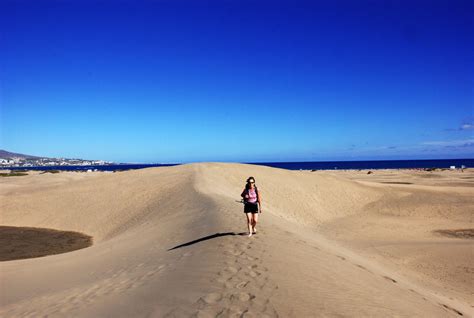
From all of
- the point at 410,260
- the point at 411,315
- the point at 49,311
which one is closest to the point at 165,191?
the point at 410,260

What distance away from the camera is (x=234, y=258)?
373 inches

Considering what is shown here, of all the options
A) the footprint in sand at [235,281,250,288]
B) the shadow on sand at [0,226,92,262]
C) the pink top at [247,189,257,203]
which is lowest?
the shadow on sand at [0,226,92,262]

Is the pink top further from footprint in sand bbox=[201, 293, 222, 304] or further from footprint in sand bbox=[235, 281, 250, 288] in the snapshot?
footprint in sand bbox=[201, 293, 222, 304]

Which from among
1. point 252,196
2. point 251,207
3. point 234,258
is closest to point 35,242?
point 251,207

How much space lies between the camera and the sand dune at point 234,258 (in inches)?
281

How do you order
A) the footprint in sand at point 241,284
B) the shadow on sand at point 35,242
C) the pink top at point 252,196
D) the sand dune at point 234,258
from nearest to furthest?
the sand dune at point 234,258, the footprint in sand at point 241,284, the pink top at point 252,196, the shadow on sand at point 35,242

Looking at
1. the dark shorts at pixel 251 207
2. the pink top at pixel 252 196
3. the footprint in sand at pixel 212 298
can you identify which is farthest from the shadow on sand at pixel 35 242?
the footprint in sand at pixel 212 298

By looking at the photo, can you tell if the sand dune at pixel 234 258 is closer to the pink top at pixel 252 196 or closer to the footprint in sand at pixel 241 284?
the footprint in sand at pixel 241 284

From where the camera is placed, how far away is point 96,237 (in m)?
22.8

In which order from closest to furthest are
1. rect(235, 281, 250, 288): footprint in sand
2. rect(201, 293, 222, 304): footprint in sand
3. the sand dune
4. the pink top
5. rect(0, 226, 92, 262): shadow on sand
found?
rect(201, 293, 222, 304): footprint in sand, the sand dune, rect(235, 281, 250, 288): footprint in sand, the pink top, rect(0, 226, 92, 262): shadow on sand

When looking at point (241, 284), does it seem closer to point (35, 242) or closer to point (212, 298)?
point (212, 298)

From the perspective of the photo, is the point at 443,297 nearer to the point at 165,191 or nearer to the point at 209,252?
the point at 209,252

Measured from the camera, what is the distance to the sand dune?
713 centimetres

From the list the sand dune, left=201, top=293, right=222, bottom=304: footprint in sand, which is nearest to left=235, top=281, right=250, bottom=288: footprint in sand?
the sand dune
